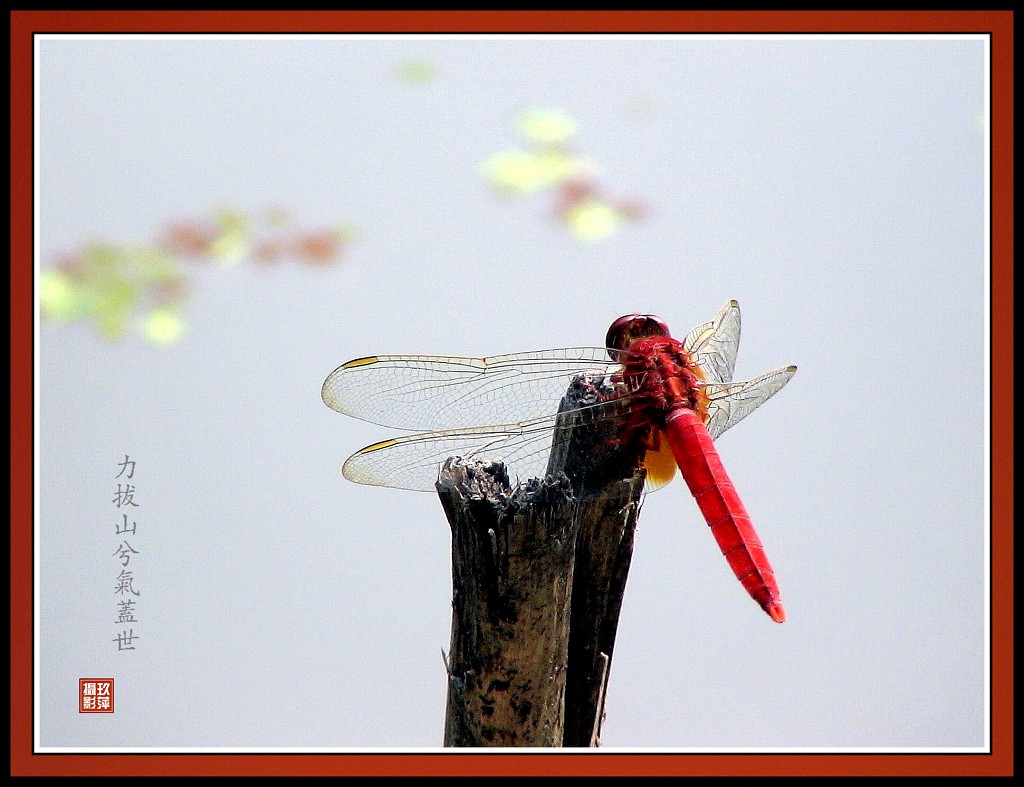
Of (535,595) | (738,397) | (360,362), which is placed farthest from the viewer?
(738,397)

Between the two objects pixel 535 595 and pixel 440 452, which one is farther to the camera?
pixel 440 452

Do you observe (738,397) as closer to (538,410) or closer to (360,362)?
(538,410)

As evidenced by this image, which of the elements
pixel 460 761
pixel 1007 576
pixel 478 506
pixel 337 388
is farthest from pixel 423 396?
pixel 1007 576

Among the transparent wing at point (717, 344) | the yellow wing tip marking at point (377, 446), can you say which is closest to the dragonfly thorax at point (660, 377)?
the transparent wing at point (717, 344)

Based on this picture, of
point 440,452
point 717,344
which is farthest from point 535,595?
point 717,344

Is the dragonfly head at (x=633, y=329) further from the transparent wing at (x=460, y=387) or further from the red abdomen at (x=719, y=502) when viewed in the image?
the red abdomen at (x=719, y=502)
